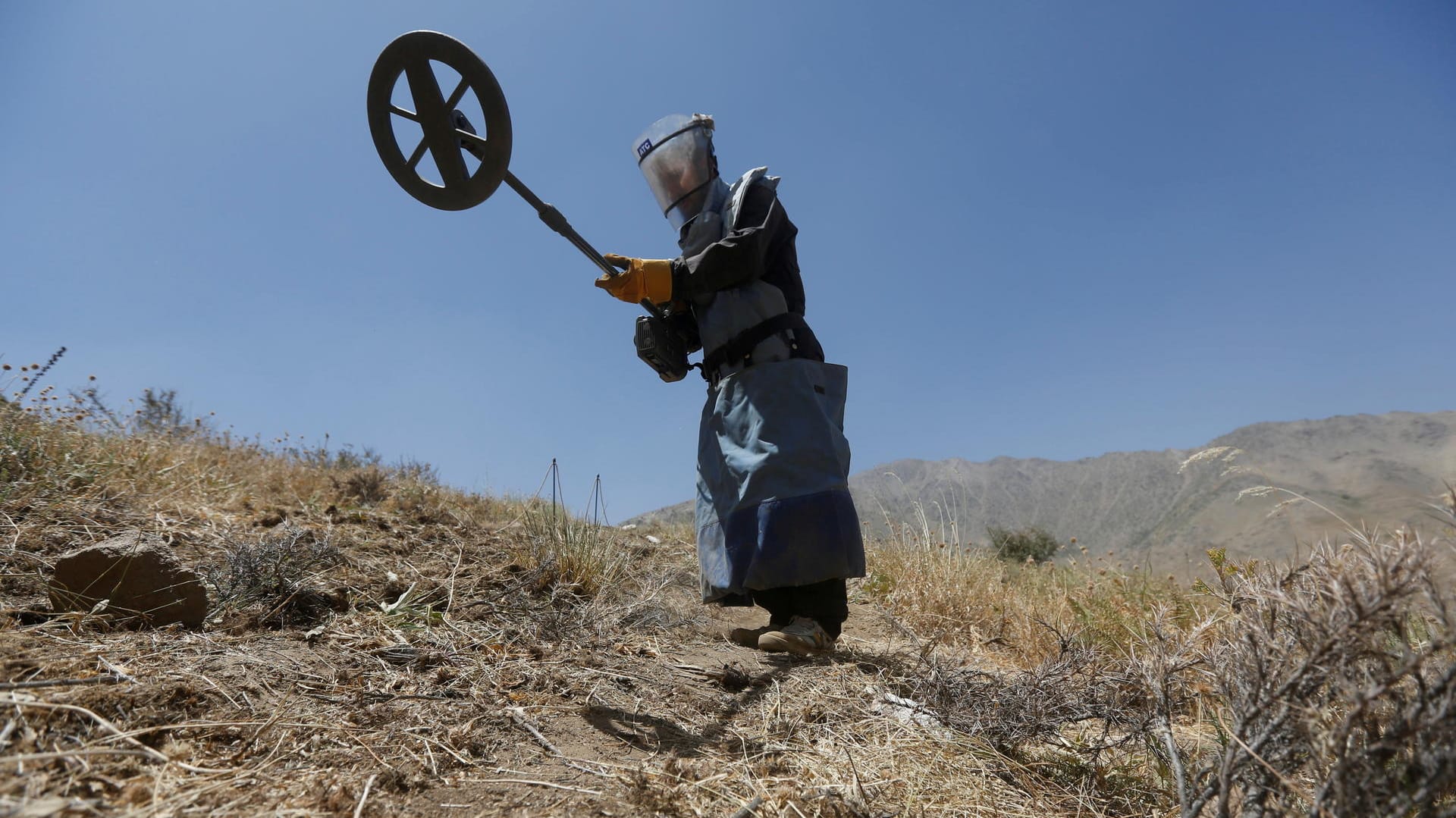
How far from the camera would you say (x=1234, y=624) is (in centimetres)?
116

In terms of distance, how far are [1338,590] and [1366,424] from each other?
81.8ft

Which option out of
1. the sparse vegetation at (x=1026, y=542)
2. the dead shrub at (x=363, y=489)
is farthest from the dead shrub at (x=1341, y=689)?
the sparse vegetation at (x=1026, y=542)

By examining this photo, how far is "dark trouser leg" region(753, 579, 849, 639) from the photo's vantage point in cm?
277

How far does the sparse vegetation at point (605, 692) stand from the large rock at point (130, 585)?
0.08m

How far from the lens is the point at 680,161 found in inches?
128

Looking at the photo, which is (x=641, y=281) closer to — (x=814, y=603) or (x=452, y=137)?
(x=452, y=137)

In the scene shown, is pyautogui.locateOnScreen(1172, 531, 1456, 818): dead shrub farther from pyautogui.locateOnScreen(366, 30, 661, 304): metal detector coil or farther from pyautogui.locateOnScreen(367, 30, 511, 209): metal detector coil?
pyautogui.locateOnScreen(367, 30, 511, 209): metal detector coil

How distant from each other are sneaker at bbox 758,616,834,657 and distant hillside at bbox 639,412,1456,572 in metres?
1.52

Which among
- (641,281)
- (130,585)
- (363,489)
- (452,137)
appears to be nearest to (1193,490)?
(641,281)

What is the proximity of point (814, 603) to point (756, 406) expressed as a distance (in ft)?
2.85

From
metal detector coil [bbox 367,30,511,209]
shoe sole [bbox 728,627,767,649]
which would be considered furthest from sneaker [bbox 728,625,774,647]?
metal detector coil [bbox 367,30,511,209]

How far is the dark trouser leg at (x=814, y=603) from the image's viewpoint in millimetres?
2768

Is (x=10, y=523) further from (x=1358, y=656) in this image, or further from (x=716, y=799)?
(x=1358, y=656)

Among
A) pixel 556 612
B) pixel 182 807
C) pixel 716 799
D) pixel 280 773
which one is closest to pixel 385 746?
pixel 280 773
